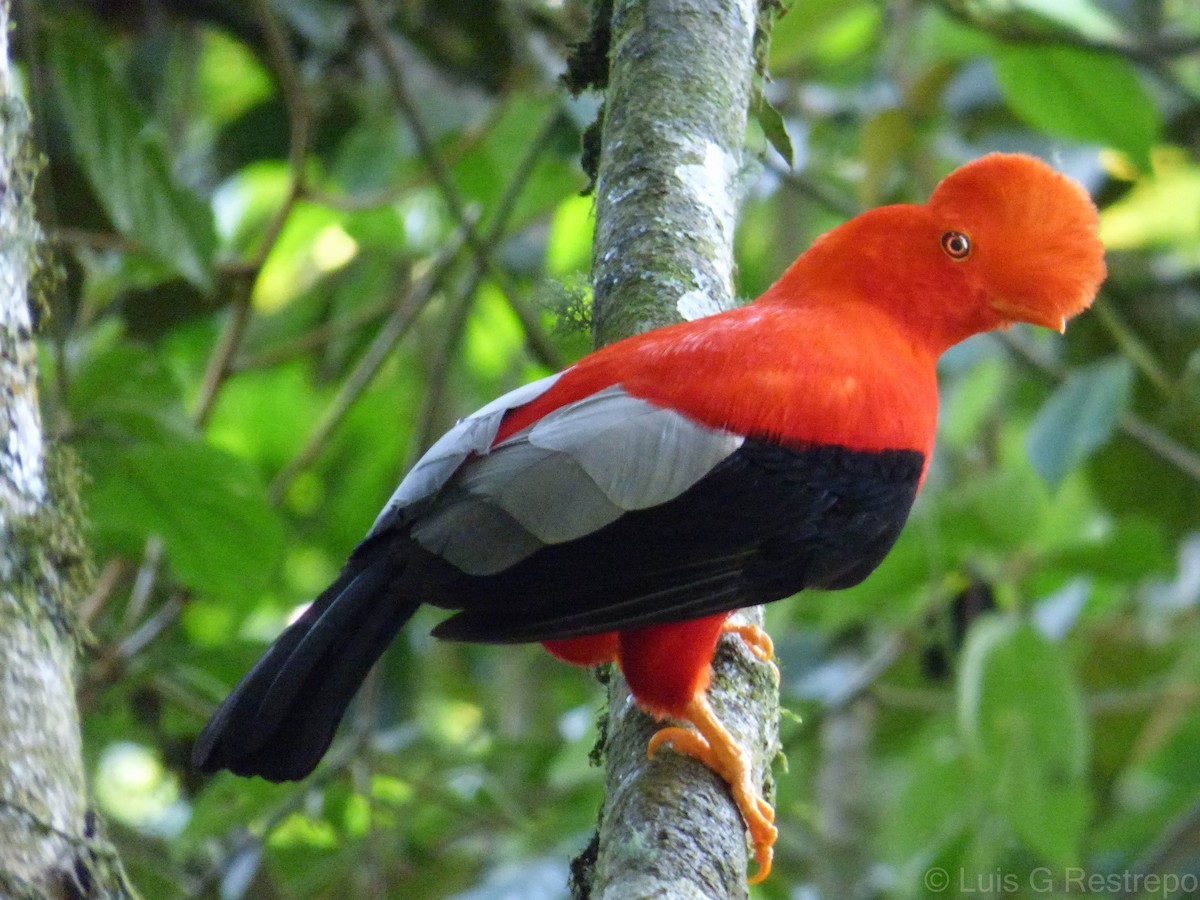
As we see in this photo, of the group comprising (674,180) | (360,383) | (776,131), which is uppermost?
(360,383)

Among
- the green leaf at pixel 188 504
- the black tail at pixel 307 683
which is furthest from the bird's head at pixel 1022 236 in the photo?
the green leaf at pixel 188 504

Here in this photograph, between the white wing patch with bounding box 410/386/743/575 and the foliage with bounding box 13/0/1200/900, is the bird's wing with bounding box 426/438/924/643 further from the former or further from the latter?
the foliage with bounding box 13/0/1200/900

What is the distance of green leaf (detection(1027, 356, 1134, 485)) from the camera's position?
3.22 metres

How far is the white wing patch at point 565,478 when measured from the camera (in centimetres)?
187

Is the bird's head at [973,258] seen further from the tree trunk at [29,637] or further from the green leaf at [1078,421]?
the tree trunk at [29,637]

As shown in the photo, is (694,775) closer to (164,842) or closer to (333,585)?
(333,585)

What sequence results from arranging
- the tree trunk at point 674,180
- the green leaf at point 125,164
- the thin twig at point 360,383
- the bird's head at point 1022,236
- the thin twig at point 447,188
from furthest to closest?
1. the thin twig at point 360,383
2. the thin twig at point 447,188
3. the green leaf at point 125,164
4. the bird's head at point 1022,236
5. the tree trunk at point 674,180

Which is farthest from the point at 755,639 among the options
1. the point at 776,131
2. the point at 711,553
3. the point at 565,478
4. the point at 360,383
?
the point at 360,383

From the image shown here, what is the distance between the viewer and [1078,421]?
3268mm

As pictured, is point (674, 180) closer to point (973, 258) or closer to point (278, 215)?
point (973, 258)

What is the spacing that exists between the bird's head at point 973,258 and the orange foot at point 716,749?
0.87 m

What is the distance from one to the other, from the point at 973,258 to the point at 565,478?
105 cm

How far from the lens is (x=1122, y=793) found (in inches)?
221

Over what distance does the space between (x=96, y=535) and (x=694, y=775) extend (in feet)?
5.91
